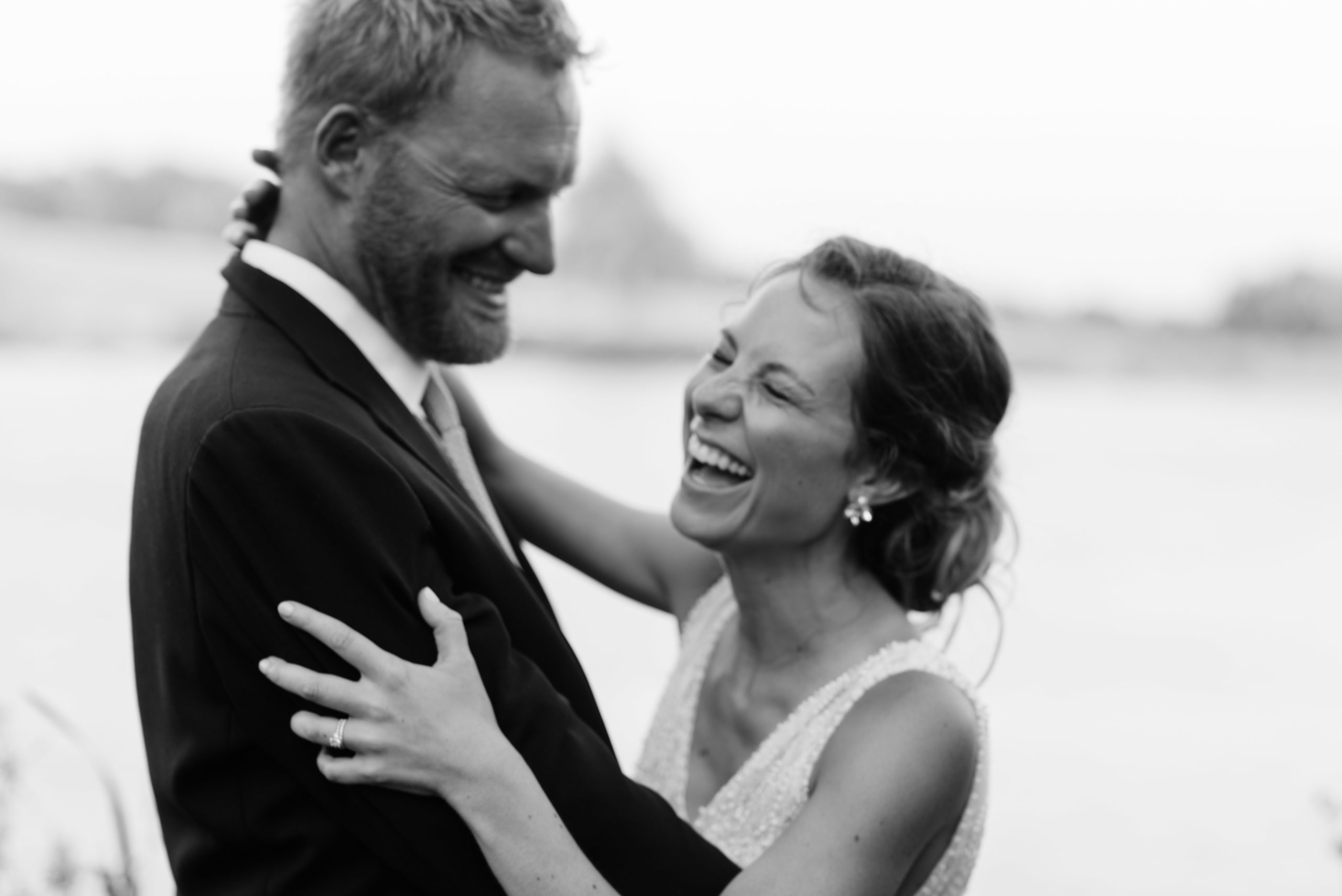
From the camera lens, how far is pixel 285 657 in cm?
194

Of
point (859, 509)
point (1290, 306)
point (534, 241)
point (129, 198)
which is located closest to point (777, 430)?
point (859, 509)

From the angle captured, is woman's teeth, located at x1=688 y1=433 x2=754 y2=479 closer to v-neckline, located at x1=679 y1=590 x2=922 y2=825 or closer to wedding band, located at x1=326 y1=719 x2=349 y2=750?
v-neckline, located at x1=679 y1=590 x2=922 y2=825

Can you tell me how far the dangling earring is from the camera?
2.61 meters

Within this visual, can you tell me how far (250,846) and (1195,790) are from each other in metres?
4.94

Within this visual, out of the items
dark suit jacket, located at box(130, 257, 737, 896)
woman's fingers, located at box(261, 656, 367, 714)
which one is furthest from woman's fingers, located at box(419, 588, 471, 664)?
woman's fingers, located at box(261, 656, 367, 714)

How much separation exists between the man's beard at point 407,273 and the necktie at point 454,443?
0.14 meters

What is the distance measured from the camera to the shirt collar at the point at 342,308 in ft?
7.52

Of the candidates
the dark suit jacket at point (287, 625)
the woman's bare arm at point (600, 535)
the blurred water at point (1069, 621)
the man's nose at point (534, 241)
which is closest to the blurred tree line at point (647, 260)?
the blurred water at point (1069, 621)

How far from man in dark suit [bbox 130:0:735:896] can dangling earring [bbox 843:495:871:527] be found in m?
0.58

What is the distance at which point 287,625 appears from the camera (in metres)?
1.93

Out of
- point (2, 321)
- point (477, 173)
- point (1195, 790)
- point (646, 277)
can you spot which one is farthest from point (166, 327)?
point (477, 173)

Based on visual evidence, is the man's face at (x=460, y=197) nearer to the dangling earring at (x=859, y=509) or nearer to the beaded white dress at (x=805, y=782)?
the dangling earring at (x=859, y=509)

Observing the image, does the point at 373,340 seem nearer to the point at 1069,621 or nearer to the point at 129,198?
the point at 1069,621

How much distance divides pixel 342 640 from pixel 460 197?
2.61ft
